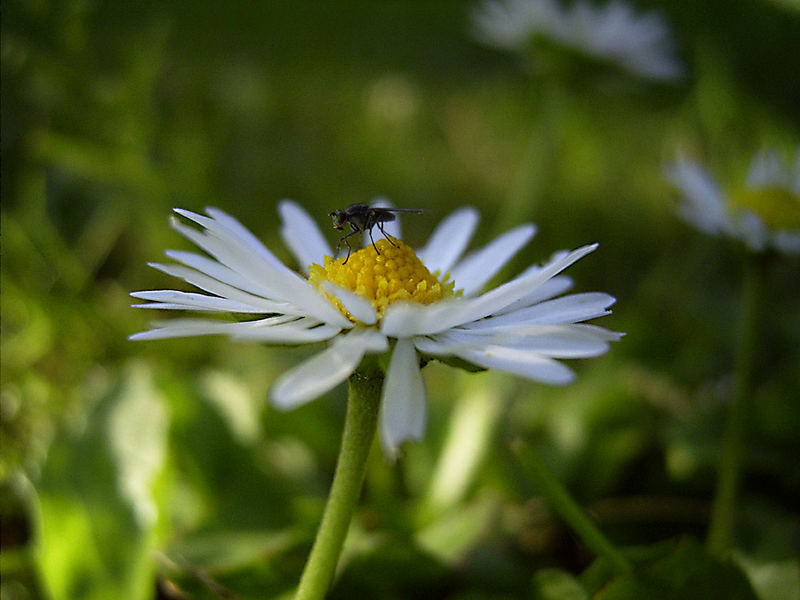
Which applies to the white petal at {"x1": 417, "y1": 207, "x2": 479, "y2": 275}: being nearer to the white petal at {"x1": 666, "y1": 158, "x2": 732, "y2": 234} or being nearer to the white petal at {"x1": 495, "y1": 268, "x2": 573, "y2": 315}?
the white petal at {"x1": 495, "y1": 268, "x2": 573, "y2": 315}

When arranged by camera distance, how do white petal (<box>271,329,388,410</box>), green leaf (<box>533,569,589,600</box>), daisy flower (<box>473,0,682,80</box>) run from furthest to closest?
daisy flower (<box>473,0,682,80</box>) → green leaf (<box>533,569,589,600</box>) → white petal (<box>271,329,388,410</box>)

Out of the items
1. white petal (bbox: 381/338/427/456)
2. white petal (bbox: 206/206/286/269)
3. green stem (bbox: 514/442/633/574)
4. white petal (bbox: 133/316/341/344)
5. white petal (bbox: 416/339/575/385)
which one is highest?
white petal (bbox: 206/206/286/269)

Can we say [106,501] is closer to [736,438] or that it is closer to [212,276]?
[212,276]

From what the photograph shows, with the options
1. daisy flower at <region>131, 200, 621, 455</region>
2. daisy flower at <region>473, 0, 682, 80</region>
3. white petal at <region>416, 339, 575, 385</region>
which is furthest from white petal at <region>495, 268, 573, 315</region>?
daisy flower at <region>473, 0, 682, 80</region>

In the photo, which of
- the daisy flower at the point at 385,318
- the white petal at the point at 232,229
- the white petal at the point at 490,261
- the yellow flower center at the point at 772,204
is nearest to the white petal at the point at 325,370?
the daisy flower at the point at 385,318

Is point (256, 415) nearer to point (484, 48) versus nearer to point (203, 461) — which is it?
point (203, 461)

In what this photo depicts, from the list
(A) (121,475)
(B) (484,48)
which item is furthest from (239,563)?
(B) (484,48)

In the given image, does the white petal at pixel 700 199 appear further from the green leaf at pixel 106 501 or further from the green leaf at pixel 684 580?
the green leaf at pixel 106 501
